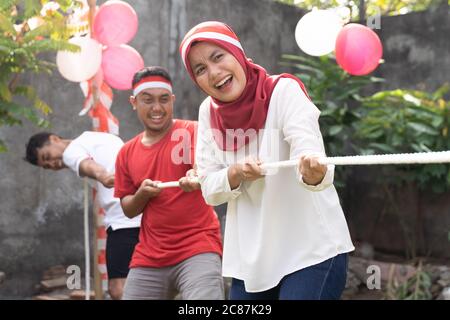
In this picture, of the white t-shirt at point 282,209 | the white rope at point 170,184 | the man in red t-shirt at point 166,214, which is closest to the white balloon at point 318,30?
the man in red t-shirt at point 166,214

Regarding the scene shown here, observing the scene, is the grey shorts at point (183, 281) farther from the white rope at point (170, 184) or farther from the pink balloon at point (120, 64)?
the pink balloon at point (120, 64)

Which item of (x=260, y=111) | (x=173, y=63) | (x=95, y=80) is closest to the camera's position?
(x=260, y=111)

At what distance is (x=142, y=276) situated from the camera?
3355 mm

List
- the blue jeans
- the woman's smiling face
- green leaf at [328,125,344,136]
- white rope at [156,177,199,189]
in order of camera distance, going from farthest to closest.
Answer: green leaf at [328,125,344,136], white rope at [156,177,199,189], the woman's smiling face, the blue jeans

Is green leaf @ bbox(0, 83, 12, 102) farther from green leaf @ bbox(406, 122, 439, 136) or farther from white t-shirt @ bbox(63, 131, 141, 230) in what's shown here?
green leaf @ bbox(406, 122, 439, 136)

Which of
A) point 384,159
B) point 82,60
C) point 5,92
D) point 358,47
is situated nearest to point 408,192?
point 358,47

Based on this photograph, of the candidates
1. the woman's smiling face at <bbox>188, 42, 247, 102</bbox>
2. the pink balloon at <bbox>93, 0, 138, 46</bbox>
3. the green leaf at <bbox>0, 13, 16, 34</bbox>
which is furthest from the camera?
the pink balloon at <bbox>93, 0, 138, 46</bbox>

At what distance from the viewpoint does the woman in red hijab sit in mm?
2395

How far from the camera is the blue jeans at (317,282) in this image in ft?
7.80

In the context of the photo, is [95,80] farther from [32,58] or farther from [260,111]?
[260,111]

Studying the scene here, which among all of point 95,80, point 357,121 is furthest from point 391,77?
point 95,80

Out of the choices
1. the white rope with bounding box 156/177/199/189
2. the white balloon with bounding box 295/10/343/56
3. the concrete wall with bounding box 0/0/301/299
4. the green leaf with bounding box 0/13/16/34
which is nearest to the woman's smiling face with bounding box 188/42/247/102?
the white rope with bounding box 156/177/199/189

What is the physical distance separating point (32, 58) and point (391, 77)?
12.9 ft

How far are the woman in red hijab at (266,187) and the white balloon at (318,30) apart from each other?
2.48 m
